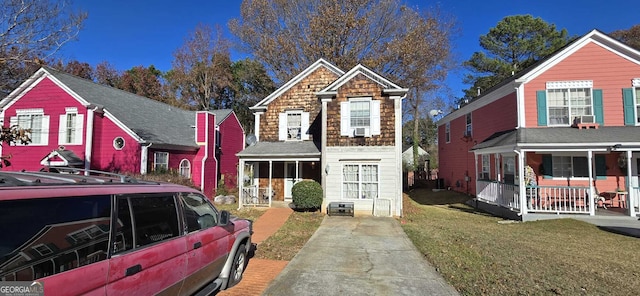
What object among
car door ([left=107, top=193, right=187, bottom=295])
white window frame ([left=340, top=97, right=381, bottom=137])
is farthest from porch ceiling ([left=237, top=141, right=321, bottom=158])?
car door ([left=107, top=193, right=187, bottom=295])

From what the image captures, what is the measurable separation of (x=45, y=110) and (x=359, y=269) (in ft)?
66.6

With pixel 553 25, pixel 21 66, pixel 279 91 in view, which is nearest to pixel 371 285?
pixel 21 66

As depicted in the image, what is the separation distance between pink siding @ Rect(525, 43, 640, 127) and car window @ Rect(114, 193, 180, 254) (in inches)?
599

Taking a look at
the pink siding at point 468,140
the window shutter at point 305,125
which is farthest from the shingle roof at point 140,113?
the pink siding at point 468,140

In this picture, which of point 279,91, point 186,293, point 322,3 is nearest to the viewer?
point 186,293

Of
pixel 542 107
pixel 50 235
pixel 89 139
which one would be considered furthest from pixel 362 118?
pixel 89 139

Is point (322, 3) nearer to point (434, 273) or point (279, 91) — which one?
point (279, 91)

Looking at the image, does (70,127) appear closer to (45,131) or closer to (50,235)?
(45,131)

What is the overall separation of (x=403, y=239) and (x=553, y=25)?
34.5 m

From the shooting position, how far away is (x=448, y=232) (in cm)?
1027

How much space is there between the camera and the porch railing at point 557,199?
12422 mm

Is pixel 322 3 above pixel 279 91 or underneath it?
above

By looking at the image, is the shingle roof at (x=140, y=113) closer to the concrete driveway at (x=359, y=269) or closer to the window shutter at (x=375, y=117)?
the window shutter at (x=375, y=117)

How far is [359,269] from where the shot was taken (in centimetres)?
646
